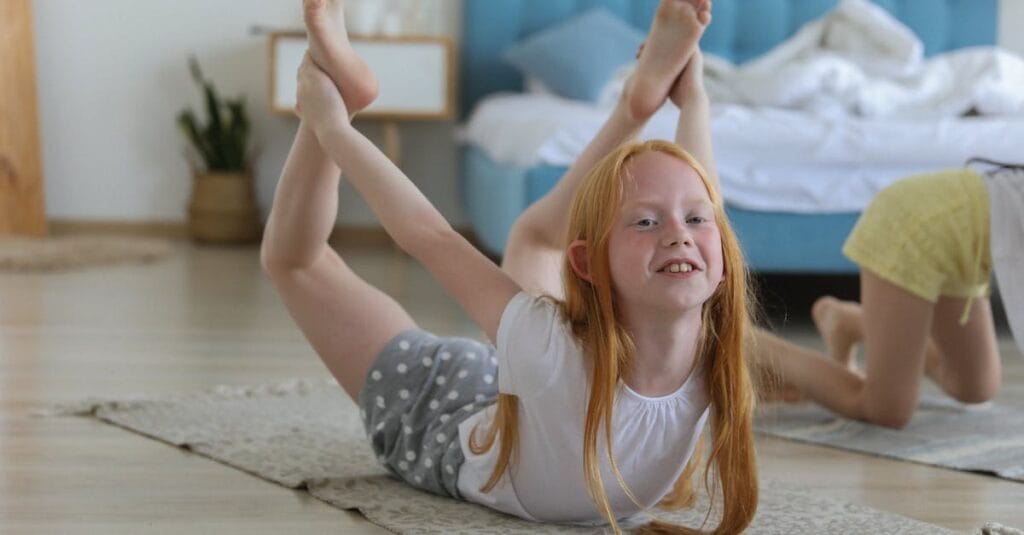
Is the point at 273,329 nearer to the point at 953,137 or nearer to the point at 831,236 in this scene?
the point at 831,236

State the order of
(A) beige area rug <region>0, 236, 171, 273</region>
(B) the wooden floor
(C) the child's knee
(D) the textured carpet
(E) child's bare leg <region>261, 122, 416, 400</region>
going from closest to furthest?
(B) the wooden floor, (E) child's bare leg <region>261, 122, 416, 400</region>, (D) the textured carpet, (C) the child's knee, (A) beige area rug <region>0, 236, 171, 273</region>

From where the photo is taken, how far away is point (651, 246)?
5.04 ft

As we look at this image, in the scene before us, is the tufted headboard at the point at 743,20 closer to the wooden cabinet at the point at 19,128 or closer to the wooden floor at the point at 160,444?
the wooden floor at the point at 160,444

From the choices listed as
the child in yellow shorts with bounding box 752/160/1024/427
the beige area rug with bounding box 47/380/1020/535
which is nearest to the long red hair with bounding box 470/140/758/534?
the beige area rug with bounding box 47/380/1020/535

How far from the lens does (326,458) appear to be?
6.71ft

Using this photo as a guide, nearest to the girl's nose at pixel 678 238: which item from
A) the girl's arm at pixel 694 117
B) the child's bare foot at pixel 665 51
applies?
the girl's arm at pixel 694 117

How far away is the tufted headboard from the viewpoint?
15.7 feet

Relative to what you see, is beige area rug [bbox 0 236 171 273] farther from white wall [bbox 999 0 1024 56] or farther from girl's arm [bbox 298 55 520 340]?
white wall [bbox 999 0 1024 56]

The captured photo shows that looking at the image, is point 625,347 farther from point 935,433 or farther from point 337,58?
point 935,433

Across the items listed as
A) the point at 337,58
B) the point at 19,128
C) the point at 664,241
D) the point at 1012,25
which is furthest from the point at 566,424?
the point at 1012,25

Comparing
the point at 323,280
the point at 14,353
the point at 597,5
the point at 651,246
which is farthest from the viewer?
the point at 597,5

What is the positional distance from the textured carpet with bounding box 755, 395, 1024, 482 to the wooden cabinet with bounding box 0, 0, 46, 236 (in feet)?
10.6

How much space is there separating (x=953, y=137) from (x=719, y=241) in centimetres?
194

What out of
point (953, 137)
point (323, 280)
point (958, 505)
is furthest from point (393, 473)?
point (953, 137)
